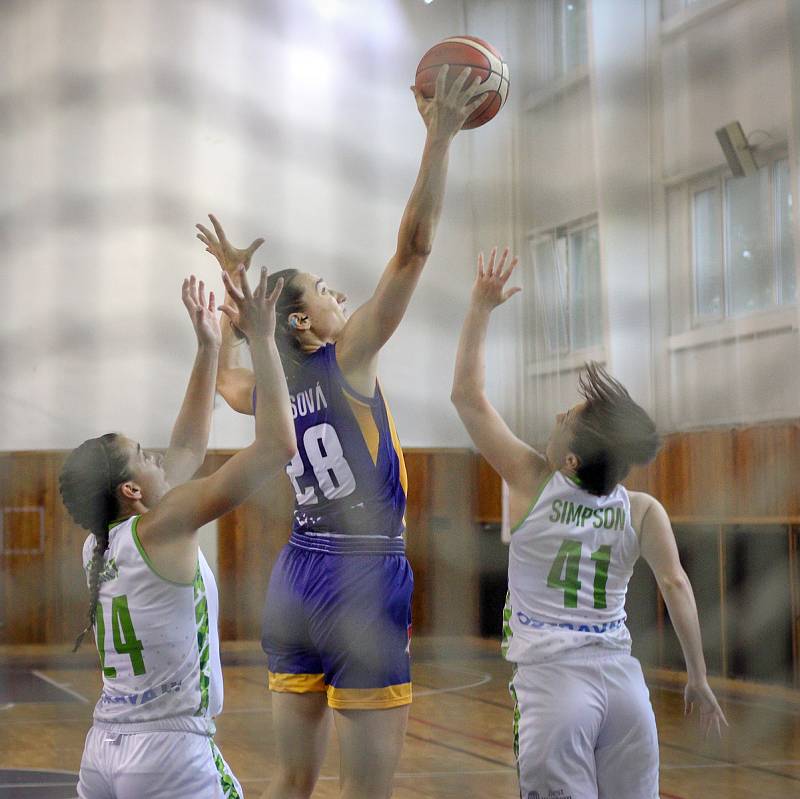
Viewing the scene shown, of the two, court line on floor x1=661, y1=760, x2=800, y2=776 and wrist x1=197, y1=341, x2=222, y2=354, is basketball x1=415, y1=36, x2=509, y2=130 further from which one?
court line on floor x1=661, y1=760, x2=800, y2=776

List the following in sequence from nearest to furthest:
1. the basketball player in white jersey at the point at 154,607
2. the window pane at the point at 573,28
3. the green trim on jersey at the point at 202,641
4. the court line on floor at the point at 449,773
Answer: the basketball player in white jersey at the point at 154,607, the green trim on jersey at the point at 202,641, the window pane at the point at 573,28, the court line on floor at the point at 449,773

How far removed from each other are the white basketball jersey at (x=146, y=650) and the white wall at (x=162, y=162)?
66 cm

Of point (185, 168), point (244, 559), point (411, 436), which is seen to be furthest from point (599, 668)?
point (244, 559)

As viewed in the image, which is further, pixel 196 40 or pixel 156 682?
pixel 196 40

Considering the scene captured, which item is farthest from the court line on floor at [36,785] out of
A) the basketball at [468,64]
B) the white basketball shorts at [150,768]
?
the basketball at [468,64]

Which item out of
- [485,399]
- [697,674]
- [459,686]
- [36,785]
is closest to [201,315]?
[485,399]

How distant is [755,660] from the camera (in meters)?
4.27

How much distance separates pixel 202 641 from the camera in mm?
1831

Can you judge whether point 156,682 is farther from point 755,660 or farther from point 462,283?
point 755,660

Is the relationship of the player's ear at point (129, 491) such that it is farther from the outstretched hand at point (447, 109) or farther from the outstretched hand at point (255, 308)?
the outstretched hand at point (447, 109)

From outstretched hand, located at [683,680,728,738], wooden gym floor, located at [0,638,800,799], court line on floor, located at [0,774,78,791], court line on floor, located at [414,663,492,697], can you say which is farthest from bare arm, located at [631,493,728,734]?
court line on floor, located at [414,663,492,697]

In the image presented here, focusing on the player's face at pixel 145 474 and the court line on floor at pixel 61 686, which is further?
the court line on floor at pixel 61 686

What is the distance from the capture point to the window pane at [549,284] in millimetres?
2514

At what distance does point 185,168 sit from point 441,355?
1.94m
